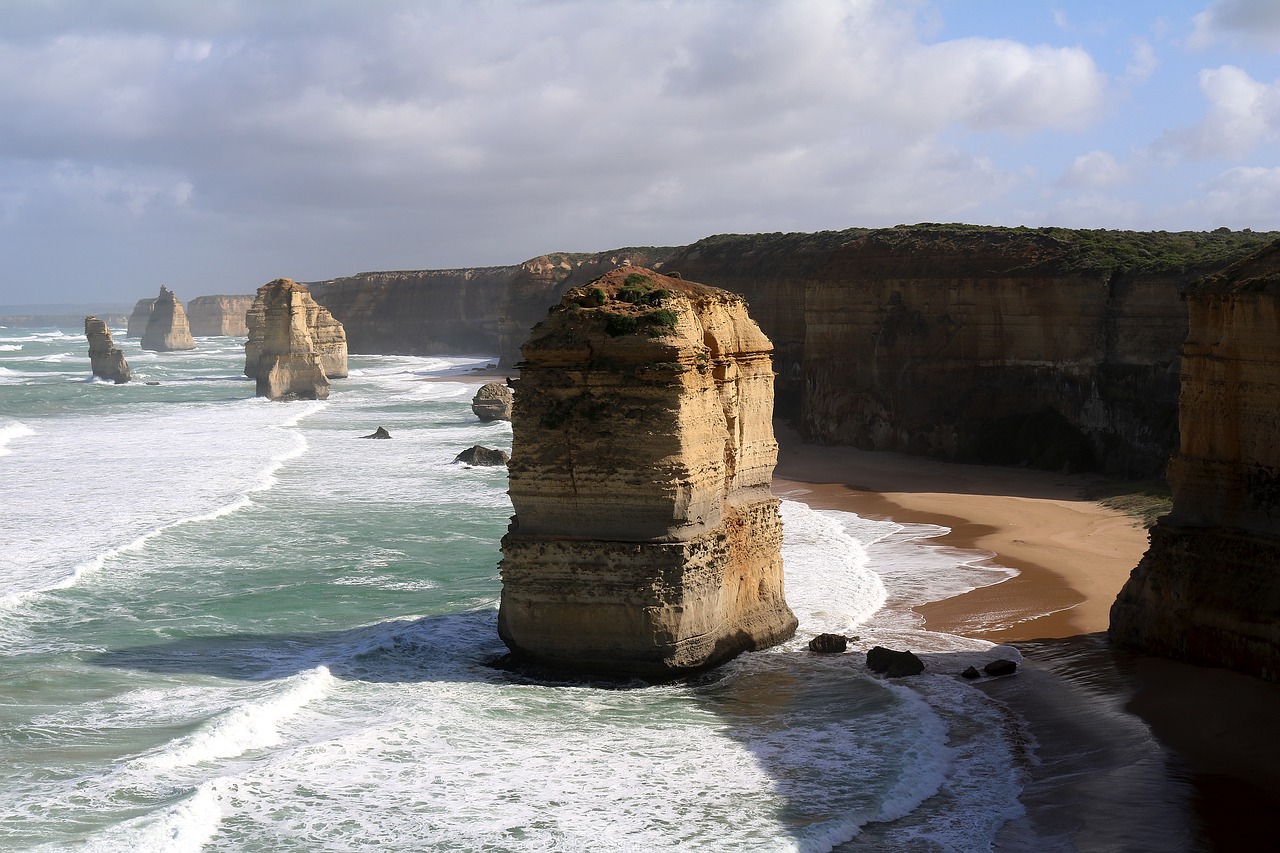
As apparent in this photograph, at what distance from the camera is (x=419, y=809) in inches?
452

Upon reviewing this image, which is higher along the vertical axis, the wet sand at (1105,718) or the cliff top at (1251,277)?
the cliff top at (1251,277)

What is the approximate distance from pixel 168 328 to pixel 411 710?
122 meters

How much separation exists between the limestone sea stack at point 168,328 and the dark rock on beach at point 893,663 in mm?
120732

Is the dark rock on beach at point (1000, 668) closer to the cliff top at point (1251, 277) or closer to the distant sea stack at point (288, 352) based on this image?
the cliff top at point (1251, 277)

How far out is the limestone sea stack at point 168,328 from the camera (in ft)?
415

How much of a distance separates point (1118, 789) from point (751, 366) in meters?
7.81

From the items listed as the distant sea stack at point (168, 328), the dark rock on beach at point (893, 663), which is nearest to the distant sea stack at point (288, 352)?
the dark rock on beach at point (893, 663)

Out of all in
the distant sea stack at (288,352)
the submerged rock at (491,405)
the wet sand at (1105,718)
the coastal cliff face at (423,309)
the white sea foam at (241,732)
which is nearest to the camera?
the wet sand at (1105,718)

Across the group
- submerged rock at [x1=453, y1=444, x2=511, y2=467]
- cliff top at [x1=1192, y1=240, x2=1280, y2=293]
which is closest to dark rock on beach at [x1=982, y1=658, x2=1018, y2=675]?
cliff top at [x1=1192, y1=240, x2=1280, y2=293]

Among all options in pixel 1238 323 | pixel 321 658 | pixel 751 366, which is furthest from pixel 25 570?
pixel 1238 323

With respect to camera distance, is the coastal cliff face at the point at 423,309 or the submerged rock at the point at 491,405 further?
the coastal cliff face at the point at 423,309

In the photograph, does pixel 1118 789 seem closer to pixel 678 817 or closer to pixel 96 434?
pixel 678 817

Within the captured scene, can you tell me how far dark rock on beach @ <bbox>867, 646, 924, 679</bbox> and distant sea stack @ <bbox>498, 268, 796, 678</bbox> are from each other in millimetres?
1978

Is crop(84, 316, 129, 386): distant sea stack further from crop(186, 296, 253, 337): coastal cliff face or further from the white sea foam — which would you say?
crop(186, 296, 253, 337): coastal cliff face
